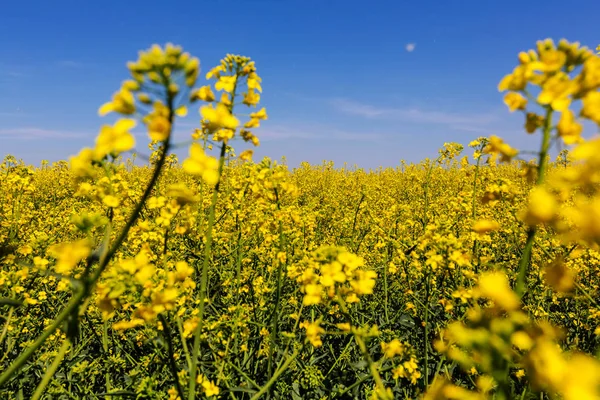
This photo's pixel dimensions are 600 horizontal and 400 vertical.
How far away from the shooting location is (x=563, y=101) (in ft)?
3.17

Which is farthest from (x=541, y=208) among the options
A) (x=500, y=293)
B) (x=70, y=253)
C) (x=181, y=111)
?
(x=70, y=253)

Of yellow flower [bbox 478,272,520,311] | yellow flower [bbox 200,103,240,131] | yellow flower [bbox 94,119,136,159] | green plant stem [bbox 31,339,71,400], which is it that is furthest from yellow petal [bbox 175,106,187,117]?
yellow flower [bbox 478,272,520,311]

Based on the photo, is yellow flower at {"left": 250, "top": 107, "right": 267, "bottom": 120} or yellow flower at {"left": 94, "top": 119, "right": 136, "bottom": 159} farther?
yellow flower at {"left": 250, "top": 107, "right": 267, "bottom": 120}

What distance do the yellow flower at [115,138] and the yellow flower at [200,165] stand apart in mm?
187

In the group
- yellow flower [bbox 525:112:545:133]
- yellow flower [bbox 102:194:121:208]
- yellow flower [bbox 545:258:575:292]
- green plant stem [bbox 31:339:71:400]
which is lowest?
green plant stem [bbox 31:339:71:400]

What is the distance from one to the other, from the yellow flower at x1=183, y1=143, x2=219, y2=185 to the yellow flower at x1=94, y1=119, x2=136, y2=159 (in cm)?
19

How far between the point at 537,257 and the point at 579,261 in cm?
84

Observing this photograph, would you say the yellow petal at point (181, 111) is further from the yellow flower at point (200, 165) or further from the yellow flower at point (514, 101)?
the yellow flower at point (514, 101)

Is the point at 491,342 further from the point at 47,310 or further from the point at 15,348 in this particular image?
the point at 47,310

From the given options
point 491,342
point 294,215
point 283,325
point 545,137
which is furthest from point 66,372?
point 545,137

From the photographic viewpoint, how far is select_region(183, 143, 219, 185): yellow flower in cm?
104

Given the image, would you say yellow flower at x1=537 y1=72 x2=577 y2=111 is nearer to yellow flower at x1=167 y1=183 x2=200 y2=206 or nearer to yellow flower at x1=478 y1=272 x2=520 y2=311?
yellow flower at x1=478 y1=272 x2=520 y2=311

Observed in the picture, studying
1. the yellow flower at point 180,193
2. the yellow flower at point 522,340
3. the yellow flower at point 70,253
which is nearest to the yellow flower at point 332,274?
the yellow flower at point 180,193

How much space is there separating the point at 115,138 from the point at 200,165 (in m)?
0.25
